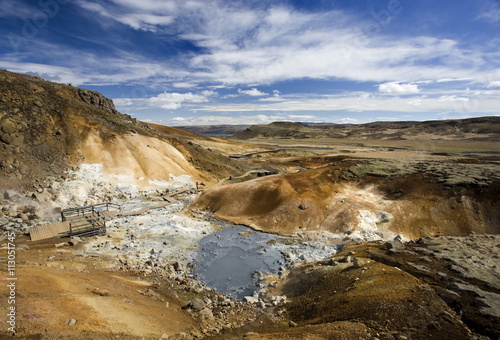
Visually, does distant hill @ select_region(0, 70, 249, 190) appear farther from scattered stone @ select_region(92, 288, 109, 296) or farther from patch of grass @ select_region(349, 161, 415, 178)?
patch of grass @ select_region(349, 161, 415, 178)

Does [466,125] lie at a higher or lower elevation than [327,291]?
higher

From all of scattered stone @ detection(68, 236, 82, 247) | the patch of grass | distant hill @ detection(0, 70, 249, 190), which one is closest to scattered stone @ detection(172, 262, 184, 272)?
scattered stone @ detection(68, 236, 82, 247)

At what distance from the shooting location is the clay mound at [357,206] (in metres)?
21.8

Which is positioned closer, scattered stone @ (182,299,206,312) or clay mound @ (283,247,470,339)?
clay mound @ (283,247,470,339)

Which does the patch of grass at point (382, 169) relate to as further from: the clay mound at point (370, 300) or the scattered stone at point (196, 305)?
the scattered stone at point (196, 305)

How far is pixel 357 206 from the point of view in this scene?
23938mm

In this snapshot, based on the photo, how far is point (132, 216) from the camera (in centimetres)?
2505

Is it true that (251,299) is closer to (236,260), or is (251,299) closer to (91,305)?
(236,260)

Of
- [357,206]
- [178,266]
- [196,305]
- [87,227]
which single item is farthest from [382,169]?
[87,227]

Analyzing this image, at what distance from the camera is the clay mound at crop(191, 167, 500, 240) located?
860 inches

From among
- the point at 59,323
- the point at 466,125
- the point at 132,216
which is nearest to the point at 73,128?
the point at 132,216

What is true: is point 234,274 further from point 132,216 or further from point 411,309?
point 132,216

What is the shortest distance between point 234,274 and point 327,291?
615cm

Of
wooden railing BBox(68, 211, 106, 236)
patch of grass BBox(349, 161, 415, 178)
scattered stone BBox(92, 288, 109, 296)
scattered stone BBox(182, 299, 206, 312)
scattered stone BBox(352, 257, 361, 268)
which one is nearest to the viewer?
scattered stone BBox(92, 288, 109, 296)
